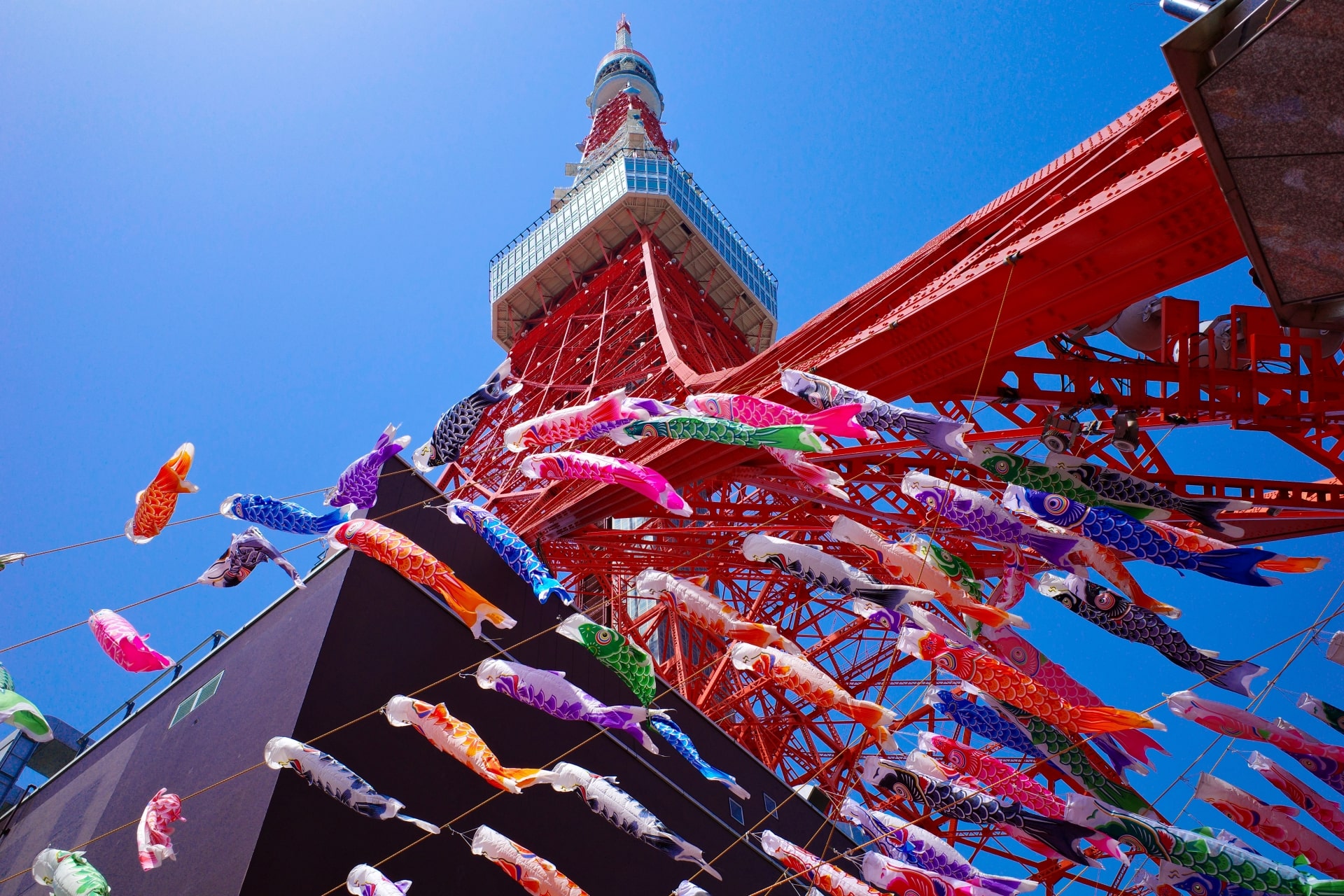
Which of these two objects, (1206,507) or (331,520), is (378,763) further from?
(1206,507)

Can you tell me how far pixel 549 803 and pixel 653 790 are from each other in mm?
1964

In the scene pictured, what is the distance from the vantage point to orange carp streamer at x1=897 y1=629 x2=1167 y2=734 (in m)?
8.66

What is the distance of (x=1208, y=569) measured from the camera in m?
8.52

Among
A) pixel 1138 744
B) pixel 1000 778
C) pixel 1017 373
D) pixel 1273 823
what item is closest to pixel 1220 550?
pixel 1138 744

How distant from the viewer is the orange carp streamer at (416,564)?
9648mm

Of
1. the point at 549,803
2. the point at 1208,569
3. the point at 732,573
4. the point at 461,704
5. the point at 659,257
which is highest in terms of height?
the point at 659,257

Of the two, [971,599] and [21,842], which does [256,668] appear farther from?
[971,599]

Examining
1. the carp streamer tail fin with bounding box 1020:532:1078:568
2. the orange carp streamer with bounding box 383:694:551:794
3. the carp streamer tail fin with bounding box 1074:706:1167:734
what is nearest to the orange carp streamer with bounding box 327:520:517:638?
the orange carp streamer with bounding box 383:694:551:794

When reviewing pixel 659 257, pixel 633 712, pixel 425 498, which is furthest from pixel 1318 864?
pixel 659 257

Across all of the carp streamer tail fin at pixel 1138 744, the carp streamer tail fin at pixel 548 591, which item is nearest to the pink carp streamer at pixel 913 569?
the carp streamer tail fin at pixel 1138 744

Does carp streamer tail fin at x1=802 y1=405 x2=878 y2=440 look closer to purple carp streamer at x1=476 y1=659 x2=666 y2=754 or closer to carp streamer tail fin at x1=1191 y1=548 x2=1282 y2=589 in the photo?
carp streamer tail fin at x1=1191 y1=548 x2=1282 y2=589

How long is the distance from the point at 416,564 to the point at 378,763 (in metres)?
2.02

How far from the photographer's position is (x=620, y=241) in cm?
2839

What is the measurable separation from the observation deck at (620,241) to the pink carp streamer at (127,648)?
65.5ft
